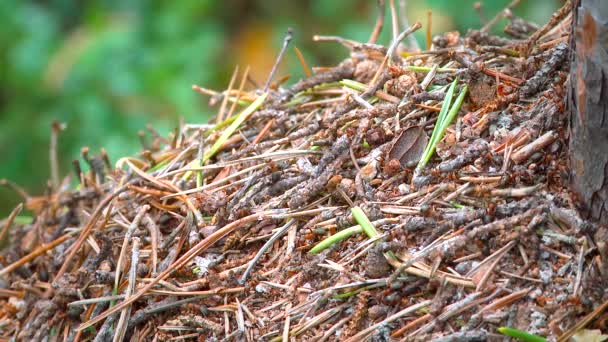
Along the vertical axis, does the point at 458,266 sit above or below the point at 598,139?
below

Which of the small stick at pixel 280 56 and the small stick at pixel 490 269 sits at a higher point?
the small stick at pixel 280 56

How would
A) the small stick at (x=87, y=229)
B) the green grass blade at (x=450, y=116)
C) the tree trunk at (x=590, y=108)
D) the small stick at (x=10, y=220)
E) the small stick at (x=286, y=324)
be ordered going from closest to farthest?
the tree trunk at (x=590, y=108)
the small stick at (x=286, y=324)
the green grass blade at (x=450, y=116)
the small stick at (x=87, y=229)
the small stick at (x=10, y=220)

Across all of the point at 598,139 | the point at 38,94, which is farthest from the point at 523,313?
the point at 38,94

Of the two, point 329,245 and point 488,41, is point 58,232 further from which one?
point 488,41

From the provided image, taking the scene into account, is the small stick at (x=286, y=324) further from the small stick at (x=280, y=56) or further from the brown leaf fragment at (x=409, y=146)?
Answer: the small stick at (x=280, y=56)

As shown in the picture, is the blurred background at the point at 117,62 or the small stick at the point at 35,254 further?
the blurred background at the point at 117,62

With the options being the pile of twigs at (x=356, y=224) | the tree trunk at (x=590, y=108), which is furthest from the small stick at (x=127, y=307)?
the tree trunk at (x=590, y=108)
